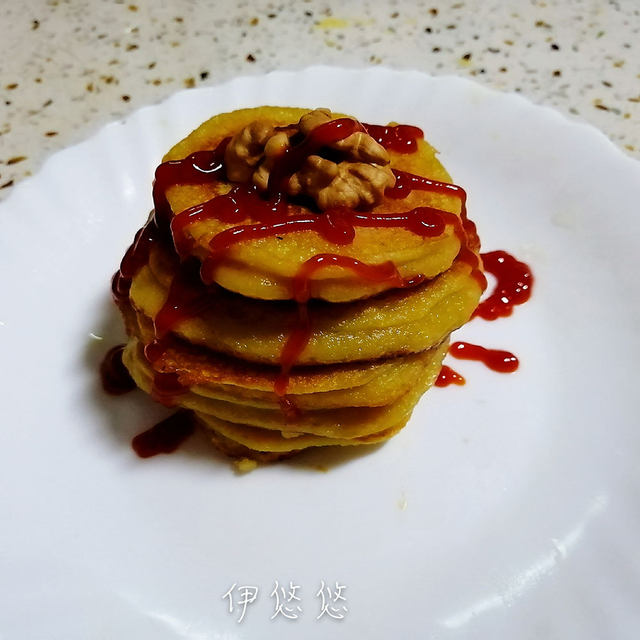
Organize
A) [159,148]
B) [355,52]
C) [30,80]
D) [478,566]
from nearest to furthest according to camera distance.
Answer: [478,566] < [159,148] < [30,80] < [355,52]

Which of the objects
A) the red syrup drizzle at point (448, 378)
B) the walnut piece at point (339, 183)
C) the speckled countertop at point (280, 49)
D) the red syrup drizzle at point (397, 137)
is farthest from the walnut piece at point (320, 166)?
the speckled countertop at point (280, 49)

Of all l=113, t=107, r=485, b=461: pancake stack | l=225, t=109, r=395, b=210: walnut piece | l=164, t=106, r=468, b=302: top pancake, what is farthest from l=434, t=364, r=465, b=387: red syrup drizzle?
l=225, t=109, r=395, b=210: walnut piece

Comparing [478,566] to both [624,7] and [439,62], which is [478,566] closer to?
[439,62]

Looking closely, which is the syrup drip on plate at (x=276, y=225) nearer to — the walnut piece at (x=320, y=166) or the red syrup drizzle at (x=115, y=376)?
the walnut piece at (x=320, y=166)

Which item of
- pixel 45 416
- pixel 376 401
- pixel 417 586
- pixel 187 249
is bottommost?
pixel 417 586

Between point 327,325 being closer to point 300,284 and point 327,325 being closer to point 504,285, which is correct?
point 300,284

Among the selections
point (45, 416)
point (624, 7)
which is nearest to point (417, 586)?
point (45, 416)

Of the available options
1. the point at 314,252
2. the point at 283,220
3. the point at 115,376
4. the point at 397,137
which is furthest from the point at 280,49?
the point at 314,252
